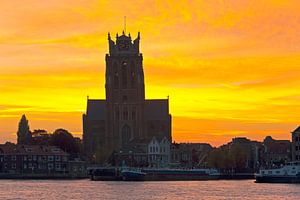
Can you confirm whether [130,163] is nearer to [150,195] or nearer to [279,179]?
[279,179]

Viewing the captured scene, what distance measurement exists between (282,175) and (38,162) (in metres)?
60.6

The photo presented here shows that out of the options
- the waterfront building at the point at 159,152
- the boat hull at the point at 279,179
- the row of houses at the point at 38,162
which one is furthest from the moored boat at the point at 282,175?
the row of houses at the point at 38,162

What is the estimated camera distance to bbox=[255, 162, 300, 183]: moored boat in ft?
479

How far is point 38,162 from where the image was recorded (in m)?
190

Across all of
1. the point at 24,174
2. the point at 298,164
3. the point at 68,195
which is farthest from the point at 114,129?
the point at 68,195

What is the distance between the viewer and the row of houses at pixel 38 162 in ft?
622

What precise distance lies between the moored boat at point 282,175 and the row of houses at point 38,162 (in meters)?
52.3

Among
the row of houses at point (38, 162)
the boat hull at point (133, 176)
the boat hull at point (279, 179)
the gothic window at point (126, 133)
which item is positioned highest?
the gothic window at point (126, 133)

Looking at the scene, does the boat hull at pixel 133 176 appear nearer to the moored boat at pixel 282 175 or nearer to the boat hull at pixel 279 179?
the moored boat at pixel 282 175

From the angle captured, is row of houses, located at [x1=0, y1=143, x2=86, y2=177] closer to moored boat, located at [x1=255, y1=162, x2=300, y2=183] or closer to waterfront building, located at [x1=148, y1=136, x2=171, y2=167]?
waterfront building, located at [x1=148, y1=136, x2=171, y2=167]

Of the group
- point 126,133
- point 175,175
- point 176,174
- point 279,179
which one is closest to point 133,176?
point 175,175

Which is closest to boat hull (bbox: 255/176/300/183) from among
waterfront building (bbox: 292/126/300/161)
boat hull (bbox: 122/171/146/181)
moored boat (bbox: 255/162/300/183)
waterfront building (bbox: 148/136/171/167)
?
moored boat (bbox: 255/162/300/183)

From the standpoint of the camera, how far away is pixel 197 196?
104 meters

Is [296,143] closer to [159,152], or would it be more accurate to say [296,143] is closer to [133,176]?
[133,176]
